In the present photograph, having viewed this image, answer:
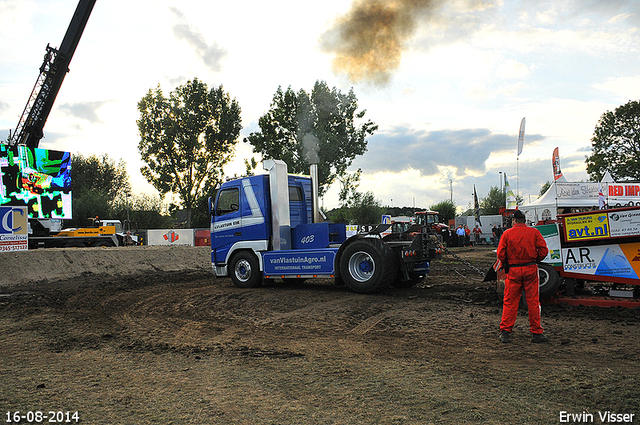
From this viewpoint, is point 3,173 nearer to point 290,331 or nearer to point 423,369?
point 290,331

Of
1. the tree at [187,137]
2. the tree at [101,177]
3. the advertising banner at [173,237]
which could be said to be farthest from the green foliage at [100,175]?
the advertising banner at [173,237]

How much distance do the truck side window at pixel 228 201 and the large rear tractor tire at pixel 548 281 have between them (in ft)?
23.5

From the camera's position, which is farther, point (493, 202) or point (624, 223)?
point (493, 202)

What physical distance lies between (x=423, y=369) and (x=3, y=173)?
22.8 m

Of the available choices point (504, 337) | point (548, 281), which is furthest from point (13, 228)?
point (548, 281)

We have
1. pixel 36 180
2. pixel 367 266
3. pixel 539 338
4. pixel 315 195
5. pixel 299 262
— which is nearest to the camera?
pixel 539 338

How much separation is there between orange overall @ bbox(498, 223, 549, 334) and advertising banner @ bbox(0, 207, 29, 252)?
582 inches

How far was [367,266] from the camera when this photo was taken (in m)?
9.78

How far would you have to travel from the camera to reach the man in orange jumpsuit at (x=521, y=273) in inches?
221

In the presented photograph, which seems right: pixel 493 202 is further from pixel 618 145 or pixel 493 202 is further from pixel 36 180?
pixel 36 180

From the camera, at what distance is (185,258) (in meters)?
20.2

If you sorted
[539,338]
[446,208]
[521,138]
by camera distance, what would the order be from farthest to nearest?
[446,208] → [521,138] → [539,338]

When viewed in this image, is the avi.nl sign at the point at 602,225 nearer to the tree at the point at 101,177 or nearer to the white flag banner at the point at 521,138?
the white flag banner at the point at 521,138

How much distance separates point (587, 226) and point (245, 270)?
25.1ft
